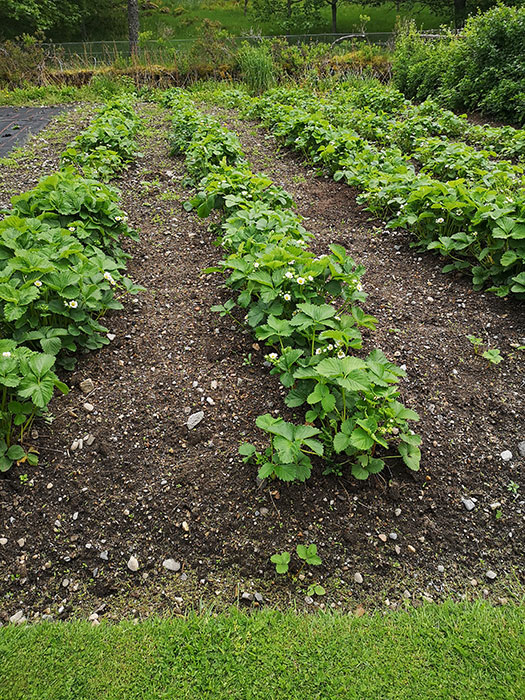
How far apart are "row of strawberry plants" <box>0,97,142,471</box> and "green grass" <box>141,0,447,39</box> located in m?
26.7

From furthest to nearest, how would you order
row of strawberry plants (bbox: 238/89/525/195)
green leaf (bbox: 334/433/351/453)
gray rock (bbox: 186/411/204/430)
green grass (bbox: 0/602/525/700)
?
row of strawberry plants (bbox: 238/89/525/195) < gray rock (bbox: 186/411/204/430) < green leaf (bbox: 334/433/351/453) < green grass (bbox: 0/602/525/700)

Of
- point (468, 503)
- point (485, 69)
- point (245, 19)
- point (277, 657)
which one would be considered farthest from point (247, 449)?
point (245, 19)

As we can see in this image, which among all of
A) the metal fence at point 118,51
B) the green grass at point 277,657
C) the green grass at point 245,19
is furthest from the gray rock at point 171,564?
the green grass at point 245,19

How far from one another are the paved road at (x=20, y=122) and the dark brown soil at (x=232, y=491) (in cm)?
534

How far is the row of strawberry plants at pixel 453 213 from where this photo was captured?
3.16 meters

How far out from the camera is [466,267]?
3.54 metres

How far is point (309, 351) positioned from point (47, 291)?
1.50 metres

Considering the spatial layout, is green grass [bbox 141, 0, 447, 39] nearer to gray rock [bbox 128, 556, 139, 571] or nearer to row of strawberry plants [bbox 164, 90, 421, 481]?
row of strawberry plants [bbox 164, 90, 421, 481]

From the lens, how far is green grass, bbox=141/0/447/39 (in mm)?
25562

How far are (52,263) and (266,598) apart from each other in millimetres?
2117

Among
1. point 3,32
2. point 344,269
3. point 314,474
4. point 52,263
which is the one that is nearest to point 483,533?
point 314,474

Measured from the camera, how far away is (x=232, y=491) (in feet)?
6.81

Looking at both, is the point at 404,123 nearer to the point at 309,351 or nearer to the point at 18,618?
the point at 309,351

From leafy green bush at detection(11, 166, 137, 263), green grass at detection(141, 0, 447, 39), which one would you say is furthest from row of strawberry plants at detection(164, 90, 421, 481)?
green grass at detection(141, 0, 447, 39)
